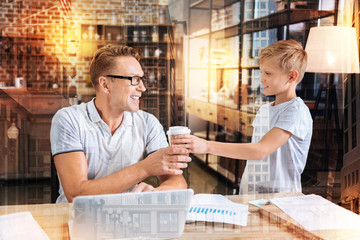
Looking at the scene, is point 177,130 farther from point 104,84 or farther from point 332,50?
point 332,50

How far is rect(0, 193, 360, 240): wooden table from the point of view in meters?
1.20

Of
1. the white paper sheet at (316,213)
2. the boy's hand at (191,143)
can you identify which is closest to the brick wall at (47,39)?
the boy's hand at (191,143)

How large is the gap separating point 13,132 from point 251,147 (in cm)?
80

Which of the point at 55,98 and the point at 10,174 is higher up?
the point at 55,98

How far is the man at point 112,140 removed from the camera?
4.04ft

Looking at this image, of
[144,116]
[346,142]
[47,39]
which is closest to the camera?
[47,39]

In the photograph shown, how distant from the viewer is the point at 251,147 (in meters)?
1.42

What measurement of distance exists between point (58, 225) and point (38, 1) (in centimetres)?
69

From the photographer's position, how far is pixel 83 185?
1.27m

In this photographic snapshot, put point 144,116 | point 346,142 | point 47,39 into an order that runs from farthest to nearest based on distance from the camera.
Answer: point 346,142
point 144,116
point 47,39

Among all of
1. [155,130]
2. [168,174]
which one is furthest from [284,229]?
[155,130]

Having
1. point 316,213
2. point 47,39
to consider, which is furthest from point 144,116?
point 316,213

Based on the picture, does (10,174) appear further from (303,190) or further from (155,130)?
(303,190)

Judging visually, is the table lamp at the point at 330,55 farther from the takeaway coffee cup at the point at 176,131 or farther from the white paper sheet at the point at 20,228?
the white paper sheet at the point at 20,228
